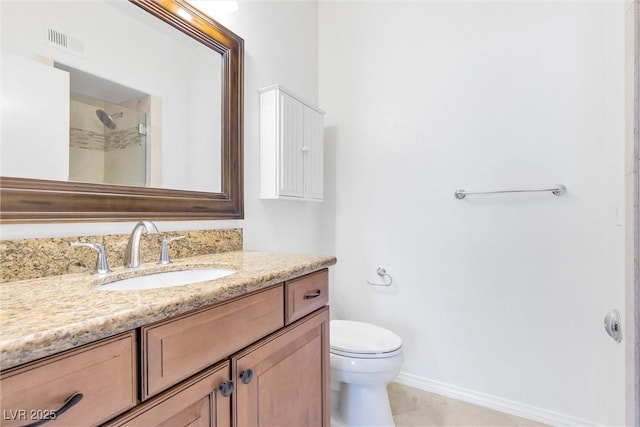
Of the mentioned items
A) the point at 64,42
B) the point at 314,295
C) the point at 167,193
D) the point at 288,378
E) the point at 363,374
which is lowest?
the point at 363,374

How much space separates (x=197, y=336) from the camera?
0.69 meters

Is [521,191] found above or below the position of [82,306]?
above

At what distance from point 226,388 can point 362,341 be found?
3.05 feet

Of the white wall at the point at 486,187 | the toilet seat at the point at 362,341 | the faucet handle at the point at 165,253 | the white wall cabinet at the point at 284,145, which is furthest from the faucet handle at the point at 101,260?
the white wall at the point at 486,187

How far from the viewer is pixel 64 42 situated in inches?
37.5

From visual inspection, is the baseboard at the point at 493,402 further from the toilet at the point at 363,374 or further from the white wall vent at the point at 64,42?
the white wall vent at the point at 64,42

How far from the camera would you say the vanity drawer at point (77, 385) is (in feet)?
1.42

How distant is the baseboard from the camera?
155 cm

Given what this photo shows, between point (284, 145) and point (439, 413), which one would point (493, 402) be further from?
point (284, 145)

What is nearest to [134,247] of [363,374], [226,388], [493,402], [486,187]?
[226,388]

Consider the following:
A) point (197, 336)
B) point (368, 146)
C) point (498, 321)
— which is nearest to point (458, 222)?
point (498, 321)

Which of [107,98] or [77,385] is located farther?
[107,98]

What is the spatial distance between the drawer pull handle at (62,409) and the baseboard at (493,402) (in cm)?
183

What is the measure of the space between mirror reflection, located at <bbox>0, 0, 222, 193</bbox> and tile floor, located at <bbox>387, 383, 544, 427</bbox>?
1.49 metres
